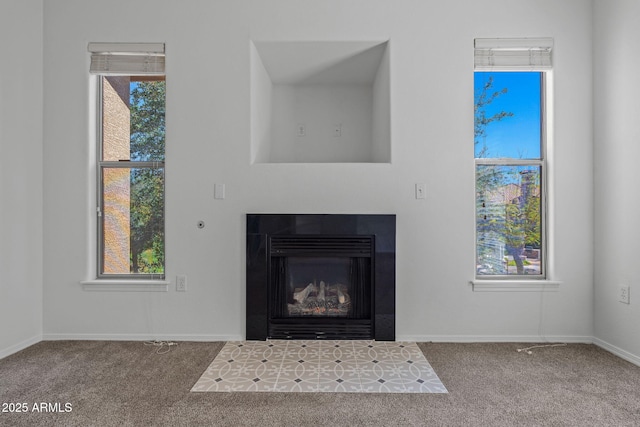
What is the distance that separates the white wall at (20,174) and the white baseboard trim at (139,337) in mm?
159

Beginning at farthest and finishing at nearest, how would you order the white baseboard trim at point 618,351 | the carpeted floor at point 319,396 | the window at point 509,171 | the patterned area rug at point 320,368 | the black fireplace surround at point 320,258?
the window at point 509,171
the black fireplace surround at point 320,258
the white baseboard trim at point 618,351
the patterned area rug at point 320,368
the carpeted floor at point 319,396

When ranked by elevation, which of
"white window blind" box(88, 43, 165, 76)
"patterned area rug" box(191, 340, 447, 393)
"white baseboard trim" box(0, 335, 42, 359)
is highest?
"white window blind" box(88, 43, 165, 76)

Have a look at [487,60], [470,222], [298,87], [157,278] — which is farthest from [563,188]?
[157,278]

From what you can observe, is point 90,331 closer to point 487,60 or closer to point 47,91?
point 47,91

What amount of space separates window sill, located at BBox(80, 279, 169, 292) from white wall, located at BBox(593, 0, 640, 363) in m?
3.25

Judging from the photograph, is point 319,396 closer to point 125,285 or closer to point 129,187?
point 125,285

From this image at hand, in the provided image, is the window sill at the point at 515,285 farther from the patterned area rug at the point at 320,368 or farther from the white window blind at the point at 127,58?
the white window blind at the point at 127,58

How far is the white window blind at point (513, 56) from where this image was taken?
270 centimetres

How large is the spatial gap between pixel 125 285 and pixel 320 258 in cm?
151

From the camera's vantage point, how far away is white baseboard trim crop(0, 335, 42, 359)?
2.42 metres

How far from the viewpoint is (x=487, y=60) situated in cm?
271

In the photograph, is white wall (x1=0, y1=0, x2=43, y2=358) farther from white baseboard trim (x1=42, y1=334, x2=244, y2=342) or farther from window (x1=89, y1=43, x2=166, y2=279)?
window (x1=89, y1=43, x2=166, y2=279)

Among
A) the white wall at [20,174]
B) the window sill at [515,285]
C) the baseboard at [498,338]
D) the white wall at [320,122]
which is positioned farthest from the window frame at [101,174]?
the window sill at [515,285]

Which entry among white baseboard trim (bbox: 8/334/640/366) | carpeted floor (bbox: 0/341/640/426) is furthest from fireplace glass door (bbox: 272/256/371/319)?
carpeted floor (bbox: 0/341/640/426)
